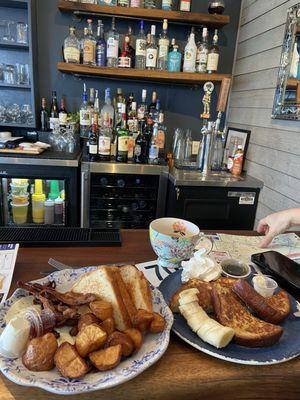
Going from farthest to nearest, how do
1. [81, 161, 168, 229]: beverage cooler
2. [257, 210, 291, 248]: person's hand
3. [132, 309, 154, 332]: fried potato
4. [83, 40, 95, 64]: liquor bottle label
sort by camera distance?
[83, 40, 95, 64]: liquor bottle label → [81, 161, 168, 229]: beverage cooler → [257, 210, 291, 248]: person's hand → [132, 309, 154, 332]: fried potato

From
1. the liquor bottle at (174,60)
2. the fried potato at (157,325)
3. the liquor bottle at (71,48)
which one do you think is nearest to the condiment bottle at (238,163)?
the liquor bottle at (174,60)

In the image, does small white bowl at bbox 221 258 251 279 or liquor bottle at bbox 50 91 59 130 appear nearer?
small white bowl at bbox 221 258 251 279

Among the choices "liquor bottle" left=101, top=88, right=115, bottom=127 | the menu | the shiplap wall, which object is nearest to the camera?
the menu

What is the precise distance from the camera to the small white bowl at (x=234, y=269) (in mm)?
717

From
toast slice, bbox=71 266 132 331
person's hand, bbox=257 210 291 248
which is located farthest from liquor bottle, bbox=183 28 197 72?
toast slice, bbox=71 266 132 331

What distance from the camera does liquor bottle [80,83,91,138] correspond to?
2.35 m

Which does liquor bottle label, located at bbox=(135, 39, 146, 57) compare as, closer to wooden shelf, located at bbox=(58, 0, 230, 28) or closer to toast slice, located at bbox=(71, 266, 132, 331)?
wooden shelf, located at bbox=(58, 0, 230, 28)

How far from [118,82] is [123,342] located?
238 centimetres

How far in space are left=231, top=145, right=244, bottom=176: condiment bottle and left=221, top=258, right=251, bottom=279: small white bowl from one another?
1553mm

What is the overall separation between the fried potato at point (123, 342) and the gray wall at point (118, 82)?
2344 millimetres

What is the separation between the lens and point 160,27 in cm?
239

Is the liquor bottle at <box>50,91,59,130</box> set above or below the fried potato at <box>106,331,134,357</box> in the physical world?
above

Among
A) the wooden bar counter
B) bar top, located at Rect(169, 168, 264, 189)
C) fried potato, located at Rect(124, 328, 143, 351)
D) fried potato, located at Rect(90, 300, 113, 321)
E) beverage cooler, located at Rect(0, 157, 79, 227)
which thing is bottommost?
beverage cooler, located at Rect(0, 157, 79, 227)

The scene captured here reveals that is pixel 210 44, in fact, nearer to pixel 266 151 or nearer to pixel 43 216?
pixel 266 151
